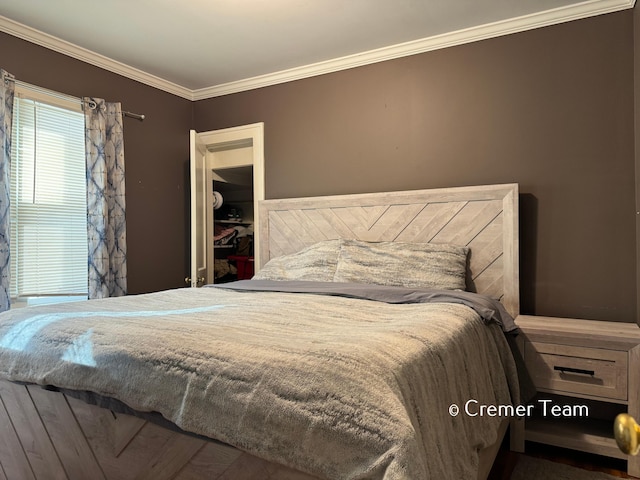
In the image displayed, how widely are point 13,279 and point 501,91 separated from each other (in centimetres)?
318

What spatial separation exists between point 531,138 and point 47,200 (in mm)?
3038

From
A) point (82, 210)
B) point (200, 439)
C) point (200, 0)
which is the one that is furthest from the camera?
point (82, 210)

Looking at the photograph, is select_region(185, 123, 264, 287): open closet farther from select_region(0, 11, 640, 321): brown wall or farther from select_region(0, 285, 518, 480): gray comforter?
select_region(0, 285, 518, 480): gray comforter

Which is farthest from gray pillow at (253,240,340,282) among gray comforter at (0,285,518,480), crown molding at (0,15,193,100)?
crown molding at (0,15,193,100)

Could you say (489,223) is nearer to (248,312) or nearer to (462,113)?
(462,113)

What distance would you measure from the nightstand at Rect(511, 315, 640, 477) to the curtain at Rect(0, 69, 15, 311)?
280 centimetres

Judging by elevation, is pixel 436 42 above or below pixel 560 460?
above

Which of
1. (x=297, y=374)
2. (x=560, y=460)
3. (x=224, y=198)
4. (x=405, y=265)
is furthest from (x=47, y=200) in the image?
(x=560, y=460)

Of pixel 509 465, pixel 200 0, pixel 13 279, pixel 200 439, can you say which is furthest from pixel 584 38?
pixel 13 279

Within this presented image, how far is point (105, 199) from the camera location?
2.95 meters

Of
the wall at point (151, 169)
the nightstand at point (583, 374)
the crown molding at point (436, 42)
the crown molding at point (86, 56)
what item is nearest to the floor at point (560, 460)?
the nightstand at point (583, 374)

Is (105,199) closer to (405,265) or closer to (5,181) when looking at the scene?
(5,181)

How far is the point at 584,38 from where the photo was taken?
7.95 feet

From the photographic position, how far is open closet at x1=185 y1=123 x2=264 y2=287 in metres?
3.31
